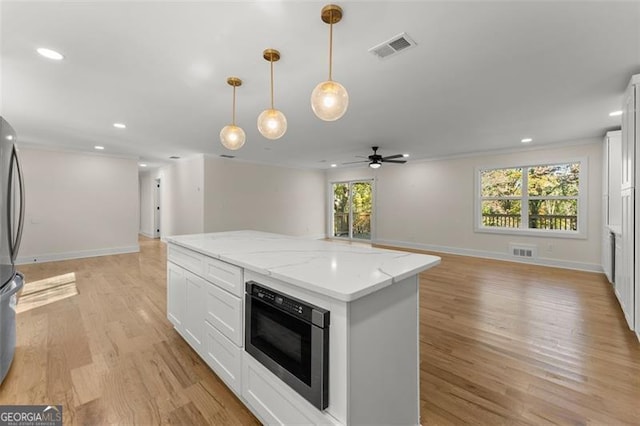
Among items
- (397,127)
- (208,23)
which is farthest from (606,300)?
(208,23)

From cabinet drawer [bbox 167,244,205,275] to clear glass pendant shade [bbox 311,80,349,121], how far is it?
4.61 feet

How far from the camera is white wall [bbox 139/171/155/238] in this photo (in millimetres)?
9150

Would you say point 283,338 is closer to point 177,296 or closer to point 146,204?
point 177,296

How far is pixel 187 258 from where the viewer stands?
7.48 feet

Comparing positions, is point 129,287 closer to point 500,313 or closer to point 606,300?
point 500,313

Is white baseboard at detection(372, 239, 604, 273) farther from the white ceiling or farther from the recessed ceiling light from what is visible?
the recessed ceiling light

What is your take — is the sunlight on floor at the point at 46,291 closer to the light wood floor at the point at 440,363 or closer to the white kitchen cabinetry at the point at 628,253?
the light wood floor at the point at 440,363

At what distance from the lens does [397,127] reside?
13.7 feet

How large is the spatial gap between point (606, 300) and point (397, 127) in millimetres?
3631

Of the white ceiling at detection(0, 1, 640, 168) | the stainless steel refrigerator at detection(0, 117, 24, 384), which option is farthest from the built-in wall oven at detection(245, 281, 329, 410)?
the stainless steel refrigerator at detection(0, 117, 24, 384)

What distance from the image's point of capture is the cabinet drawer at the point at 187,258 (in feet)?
6.85

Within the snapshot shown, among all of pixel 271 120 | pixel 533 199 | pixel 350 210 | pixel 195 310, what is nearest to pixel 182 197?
pixel 350 210

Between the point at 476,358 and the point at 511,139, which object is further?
the point at 511,139

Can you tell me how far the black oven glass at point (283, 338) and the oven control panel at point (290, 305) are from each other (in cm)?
3
